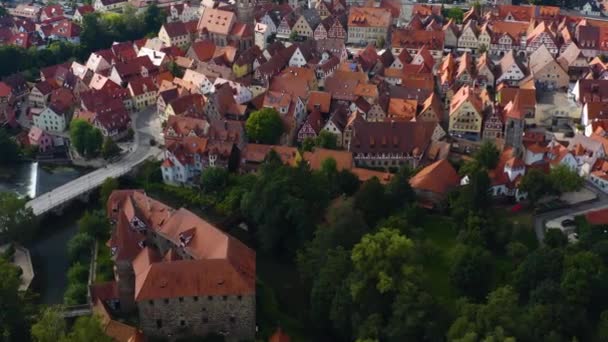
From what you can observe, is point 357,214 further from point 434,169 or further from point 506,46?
point 506,46

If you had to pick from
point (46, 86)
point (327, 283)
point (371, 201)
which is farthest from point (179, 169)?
point (46, 86)

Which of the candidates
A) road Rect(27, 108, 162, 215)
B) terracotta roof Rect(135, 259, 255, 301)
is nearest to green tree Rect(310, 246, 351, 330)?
terracotta roof Rect(135, 259, 255, 301)

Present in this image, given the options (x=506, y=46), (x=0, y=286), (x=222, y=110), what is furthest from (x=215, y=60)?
(x=0, y=286)

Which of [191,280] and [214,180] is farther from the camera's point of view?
[214,180]

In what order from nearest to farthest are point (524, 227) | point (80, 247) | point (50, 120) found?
1. point (524, 227)
2. point (80, 247)
3. point (50, 120)

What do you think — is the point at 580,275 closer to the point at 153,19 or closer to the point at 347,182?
the point at 347,182

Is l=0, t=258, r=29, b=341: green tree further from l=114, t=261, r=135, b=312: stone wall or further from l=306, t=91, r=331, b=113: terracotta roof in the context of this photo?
l=306, t=91, r=331, b=113: terracotta roof

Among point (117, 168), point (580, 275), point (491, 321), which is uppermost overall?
point (580, 275)

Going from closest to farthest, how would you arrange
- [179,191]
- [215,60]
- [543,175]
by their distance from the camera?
1. [543,175]
2. [179,191]
3. [215,60]

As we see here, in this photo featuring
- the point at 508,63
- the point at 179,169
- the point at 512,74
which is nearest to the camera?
the point at 179,169
